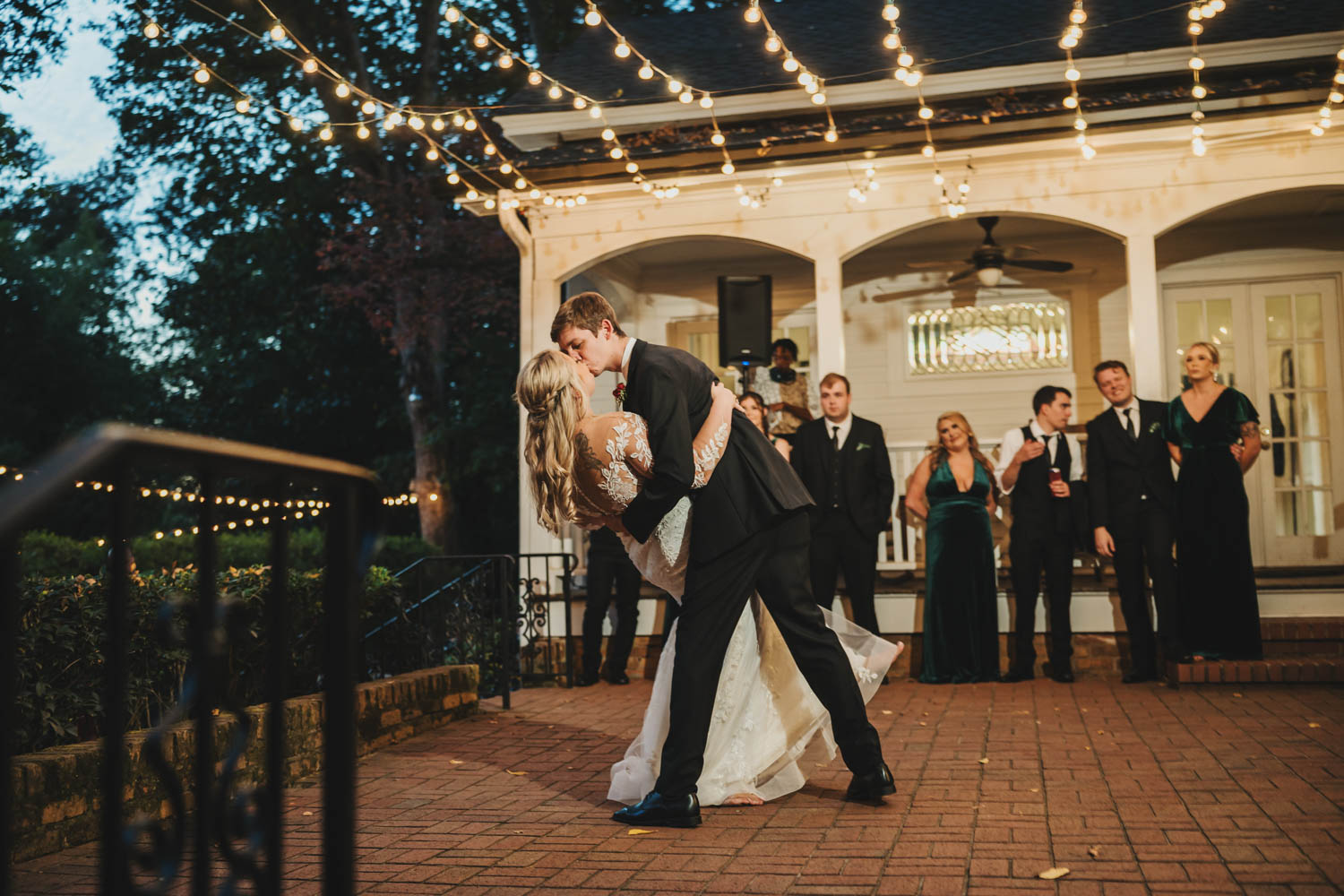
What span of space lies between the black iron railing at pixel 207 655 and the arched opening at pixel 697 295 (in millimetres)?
10304

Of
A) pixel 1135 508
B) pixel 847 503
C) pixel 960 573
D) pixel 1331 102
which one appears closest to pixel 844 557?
pixel 847 503

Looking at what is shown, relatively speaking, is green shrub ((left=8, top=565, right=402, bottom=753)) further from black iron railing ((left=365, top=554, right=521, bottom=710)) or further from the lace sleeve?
the lace sleeve

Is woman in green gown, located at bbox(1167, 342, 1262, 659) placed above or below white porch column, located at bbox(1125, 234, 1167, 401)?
below

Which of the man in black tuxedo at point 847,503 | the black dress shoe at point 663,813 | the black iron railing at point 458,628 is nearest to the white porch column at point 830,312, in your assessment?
the man in black tuxedo at point 847,503

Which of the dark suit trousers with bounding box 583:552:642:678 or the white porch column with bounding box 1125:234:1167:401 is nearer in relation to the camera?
the dark suit trousers with bounding box 583:552:642:678

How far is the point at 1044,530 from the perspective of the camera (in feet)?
26.9

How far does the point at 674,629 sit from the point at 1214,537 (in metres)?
4.53

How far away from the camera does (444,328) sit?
20.8 m

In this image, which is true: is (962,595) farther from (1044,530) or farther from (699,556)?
(699,556)

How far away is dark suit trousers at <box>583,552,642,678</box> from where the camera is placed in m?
8.77

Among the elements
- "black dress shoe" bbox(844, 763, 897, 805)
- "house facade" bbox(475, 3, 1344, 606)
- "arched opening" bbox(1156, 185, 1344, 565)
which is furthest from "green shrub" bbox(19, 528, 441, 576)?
"black dress shoe" bbox(844, 763, 897, 805)

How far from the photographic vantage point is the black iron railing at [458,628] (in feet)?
25.3

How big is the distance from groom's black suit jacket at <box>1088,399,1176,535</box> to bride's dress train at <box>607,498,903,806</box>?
3.84 meters

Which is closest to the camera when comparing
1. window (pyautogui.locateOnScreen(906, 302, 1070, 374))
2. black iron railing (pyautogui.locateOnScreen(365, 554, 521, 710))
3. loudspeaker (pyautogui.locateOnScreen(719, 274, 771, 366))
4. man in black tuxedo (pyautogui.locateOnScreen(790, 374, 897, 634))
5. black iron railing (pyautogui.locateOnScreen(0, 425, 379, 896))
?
black iron railing (pyautogui.locateOnScreen(0, 425, 379, 896))
